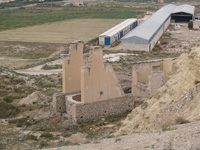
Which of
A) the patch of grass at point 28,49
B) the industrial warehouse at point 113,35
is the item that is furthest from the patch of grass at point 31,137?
the industrial warehouse at point 113,35

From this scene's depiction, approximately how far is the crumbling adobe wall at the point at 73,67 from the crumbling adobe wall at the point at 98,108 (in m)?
1.35

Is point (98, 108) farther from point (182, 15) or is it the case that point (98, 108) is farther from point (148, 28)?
point (182, 15)

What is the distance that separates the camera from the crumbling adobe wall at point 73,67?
23938 mm

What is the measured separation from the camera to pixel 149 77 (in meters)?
25.4

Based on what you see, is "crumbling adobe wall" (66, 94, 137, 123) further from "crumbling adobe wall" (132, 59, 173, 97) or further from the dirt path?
the dirt path

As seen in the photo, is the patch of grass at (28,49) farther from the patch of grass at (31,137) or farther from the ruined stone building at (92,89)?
the patch of grass at (31,137)

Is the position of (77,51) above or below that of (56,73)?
above

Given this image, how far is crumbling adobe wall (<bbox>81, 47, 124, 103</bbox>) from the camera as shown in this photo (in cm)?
2220

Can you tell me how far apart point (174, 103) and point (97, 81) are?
24.0 feet

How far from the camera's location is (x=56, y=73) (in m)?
40.7

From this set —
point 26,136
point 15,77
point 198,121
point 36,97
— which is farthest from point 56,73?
point 198,121

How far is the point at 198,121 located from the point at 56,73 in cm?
2857

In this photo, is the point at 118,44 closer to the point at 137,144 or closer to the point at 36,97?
the point at 36,97

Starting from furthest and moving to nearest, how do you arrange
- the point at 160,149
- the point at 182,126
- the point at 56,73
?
1. the point at 56,73
2. the point at 182,126
3. the point at 160,149
